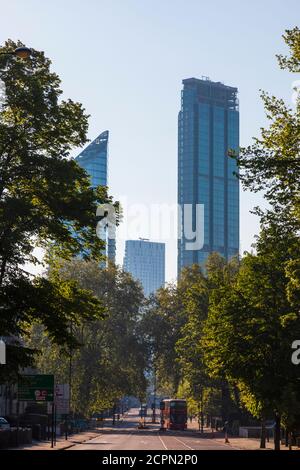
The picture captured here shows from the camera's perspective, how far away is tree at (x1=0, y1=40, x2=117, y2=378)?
38188 millimetres

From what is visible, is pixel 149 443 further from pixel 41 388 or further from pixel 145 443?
pixel 41 388

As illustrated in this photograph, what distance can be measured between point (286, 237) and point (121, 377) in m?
81.9

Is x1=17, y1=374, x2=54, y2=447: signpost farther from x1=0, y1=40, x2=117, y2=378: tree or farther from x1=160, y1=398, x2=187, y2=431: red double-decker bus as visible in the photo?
x1=160, y1=398, x2=187, y2=431: red double-decker bus

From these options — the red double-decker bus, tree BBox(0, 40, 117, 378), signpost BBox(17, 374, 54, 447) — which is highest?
tree BBox(0, 40, 117, 378)

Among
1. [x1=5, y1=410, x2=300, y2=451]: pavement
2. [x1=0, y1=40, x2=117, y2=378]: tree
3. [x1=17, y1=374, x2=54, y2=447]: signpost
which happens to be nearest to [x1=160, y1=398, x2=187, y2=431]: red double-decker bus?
[x1=5, y1=410, x2=300, y2=451]: pavement

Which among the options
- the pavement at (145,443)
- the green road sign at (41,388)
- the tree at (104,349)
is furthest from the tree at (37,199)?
the tree at (104,349)

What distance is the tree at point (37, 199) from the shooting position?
125 ft

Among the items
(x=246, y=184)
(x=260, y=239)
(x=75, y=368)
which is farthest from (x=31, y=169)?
(x=75, y=368)

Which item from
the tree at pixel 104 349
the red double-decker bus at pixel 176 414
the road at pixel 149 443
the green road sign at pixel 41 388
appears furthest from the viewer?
the tree at pixel 104 349

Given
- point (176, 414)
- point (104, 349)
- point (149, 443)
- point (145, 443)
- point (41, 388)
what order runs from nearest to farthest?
point (41, 388) < point (145, 443) < point (149, 443) < point (176, 414) < point (104, 349)

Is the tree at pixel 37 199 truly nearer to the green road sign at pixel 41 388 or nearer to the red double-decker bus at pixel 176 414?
A: the green road sign at pixel 41 388

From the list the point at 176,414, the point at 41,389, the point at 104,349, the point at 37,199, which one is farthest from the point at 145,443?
the point at 104,349

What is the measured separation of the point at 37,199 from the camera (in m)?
39.8

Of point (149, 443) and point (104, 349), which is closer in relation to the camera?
point (149, 443)
